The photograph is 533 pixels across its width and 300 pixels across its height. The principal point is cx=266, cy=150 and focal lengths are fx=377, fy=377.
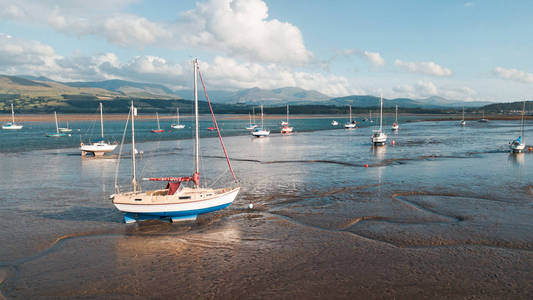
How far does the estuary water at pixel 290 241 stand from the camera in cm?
1335

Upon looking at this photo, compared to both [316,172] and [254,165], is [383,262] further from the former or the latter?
[254,165]

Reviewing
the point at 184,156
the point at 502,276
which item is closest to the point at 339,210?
the point at 502,276

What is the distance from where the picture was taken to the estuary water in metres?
Answer: 13.4

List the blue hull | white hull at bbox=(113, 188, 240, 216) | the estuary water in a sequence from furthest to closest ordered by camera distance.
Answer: the blue hull, white hull at bbox=(113, 188, 240, 216), the estuary water

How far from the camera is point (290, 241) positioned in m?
17.8

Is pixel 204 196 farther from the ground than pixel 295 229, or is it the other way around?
pixel 204 196

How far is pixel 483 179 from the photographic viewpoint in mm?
31484

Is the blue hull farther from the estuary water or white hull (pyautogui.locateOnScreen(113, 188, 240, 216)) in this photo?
the estuary water

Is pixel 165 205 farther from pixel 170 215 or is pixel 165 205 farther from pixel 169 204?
pixel 170 215

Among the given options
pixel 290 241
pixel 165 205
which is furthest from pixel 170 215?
pixel 290 241

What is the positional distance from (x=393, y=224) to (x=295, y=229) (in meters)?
5.29

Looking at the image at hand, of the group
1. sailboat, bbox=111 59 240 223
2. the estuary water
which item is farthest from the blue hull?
the estuary water

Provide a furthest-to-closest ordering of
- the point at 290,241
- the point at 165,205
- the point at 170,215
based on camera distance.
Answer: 1. the point at 170,215
2. the point at 165,205
3. the point at 290,241

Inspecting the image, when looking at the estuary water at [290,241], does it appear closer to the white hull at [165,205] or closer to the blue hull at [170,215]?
the blue hull at [170,215]
